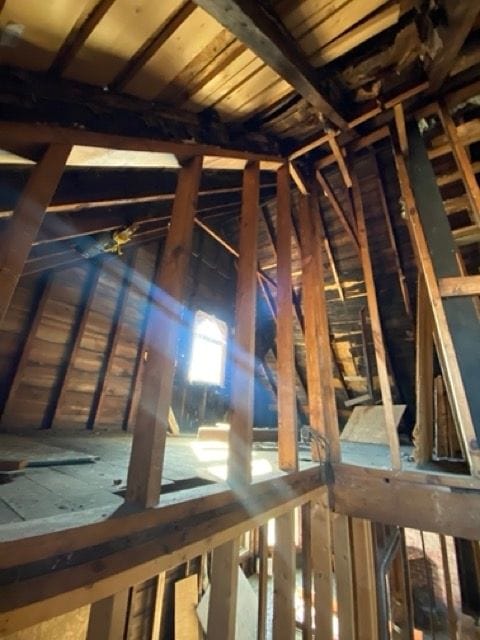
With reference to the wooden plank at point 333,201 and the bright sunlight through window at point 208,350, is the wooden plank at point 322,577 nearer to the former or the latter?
the wooden plank at point 333,201

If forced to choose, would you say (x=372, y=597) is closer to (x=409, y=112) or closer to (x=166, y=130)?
(x=166, y=130)

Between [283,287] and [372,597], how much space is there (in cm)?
205

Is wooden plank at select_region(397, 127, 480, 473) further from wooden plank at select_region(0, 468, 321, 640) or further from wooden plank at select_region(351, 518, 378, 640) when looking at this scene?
wooden plank at select_region(0, 468, 321, 640)

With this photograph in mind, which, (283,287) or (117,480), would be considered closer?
(117,480)

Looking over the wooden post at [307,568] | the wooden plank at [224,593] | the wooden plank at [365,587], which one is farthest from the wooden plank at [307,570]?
the wooden plank at [224,593]

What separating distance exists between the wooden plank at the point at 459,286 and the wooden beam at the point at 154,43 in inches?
71.1

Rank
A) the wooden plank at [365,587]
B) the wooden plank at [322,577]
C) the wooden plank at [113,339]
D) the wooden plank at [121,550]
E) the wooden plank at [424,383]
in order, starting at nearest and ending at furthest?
the wooden plank at [121,550] < the wooden plank at [322,577] < the wooden plank at [365,587] < the wooden plank at [424,383] < the wooden plank at [113,339]

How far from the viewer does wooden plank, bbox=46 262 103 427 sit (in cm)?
327

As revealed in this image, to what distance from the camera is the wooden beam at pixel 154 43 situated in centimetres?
108

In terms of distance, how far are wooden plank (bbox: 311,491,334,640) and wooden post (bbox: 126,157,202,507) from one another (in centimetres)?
133

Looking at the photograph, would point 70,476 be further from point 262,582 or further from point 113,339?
point 113,339

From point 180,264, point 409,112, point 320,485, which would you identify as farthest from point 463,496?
point 409,112

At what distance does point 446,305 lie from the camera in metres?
1.87

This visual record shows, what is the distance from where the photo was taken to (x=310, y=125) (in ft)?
6.76
